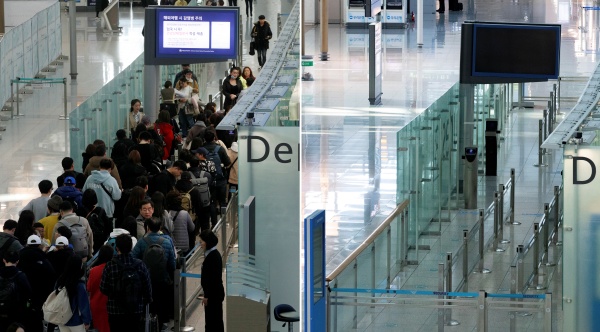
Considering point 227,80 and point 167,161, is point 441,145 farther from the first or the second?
point 227,80

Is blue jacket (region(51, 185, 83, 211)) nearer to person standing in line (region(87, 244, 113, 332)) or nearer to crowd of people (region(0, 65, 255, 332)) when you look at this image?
crowd of people (region(0, 65, 255, 332))

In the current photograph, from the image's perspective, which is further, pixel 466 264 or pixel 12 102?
pixel 12 102

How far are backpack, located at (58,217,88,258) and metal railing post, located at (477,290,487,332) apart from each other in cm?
374

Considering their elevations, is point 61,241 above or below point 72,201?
below

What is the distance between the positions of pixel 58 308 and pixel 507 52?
10.4 m

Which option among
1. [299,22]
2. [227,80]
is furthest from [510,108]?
[299,22]

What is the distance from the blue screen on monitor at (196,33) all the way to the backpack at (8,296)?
1158 cm

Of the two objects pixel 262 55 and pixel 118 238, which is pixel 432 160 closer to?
pixel 118 238

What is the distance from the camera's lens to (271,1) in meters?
45.6

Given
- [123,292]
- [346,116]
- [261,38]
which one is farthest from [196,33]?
[123,292]

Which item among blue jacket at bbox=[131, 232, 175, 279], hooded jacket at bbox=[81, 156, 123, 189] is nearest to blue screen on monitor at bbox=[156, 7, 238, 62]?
hooded jacket at bbox=[81, 156, 123, 189]

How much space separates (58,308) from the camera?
35.0ft

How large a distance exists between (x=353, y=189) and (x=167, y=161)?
3.01 meters

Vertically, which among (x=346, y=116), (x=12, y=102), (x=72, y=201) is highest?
(x=12, y=102)
